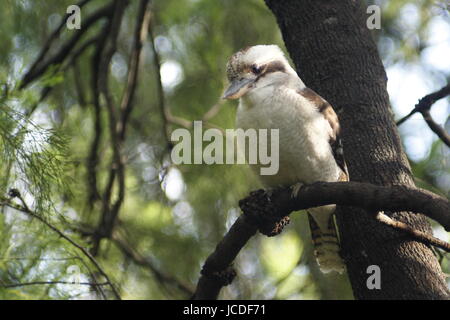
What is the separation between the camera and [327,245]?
3.26m

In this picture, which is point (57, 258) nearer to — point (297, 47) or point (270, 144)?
point (270, 144)

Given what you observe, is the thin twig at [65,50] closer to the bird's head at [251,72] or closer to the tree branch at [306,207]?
the bird's head at [251,72]

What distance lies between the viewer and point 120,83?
560 centimetres

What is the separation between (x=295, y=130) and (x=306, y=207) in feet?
1.79

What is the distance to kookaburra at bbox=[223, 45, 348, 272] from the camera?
115 inches

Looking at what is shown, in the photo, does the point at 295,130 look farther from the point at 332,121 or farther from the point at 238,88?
the point at 238,88

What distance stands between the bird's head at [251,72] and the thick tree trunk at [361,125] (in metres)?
0.13

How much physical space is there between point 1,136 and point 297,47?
1.43 meters

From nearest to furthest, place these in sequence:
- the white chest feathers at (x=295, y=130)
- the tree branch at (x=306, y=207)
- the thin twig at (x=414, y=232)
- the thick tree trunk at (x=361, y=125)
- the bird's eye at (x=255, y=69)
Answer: the tree branch at (x=306, y=207) < the thin twig at (x=414, y=232) < the thick tree trunk at (x=361, y=125) < the white chest feathers at (x=295, y=130) < the bird's eye at (x=255, y=69)

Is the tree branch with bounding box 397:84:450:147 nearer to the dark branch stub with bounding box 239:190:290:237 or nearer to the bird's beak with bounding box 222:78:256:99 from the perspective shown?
the bird's beak with bounding box 222:78:256:99

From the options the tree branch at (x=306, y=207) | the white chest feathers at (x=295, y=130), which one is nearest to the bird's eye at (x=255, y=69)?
the white chest feathers at (x=295, y=130)

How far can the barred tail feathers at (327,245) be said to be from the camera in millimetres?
3232

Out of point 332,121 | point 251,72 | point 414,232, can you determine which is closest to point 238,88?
point 251,72

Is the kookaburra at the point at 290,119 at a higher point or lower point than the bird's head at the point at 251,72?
lower
